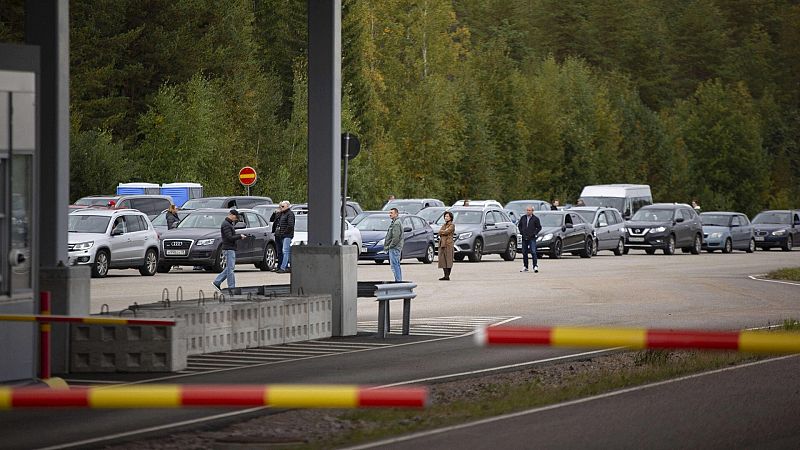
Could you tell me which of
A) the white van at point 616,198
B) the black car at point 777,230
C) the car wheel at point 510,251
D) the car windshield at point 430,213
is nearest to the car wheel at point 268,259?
the car wheel at point 510,251

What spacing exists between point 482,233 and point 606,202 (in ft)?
70.0

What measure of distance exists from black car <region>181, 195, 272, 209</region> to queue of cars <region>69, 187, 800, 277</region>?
0.17 ft

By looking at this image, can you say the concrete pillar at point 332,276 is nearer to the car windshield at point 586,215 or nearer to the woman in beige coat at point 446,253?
the woman in beige coat at point 446,253

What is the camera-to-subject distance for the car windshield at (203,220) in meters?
40.5

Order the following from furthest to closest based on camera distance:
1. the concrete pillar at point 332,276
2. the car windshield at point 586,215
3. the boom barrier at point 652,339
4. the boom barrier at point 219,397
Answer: the car windshield at point 586,215, the concrete pillar at point 332,276, the boom barrier at point 652,339, the boom barrier at point 219,397

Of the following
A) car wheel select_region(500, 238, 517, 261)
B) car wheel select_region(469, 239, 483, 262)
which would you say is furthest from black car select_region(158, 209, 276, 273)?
car wheel select_region(500, 238, 517, 261)

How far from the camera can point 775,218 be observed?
217 ft

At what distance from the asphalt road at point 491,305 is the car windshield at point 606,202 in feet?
44.8

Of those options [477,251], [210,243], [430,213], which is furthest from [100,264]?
[430,213]

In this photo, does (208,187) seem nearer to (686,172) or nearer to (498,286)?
(498,286)

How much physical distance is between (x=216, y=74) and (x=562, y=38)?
273 ft

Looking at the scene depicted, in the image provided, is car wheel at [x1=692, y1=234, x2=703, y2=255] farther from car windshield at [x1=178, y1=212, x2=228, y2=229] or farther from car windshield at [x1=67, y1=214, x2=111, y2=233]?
car windshield at [x1=67, y1=214, x2=111, y2=233]

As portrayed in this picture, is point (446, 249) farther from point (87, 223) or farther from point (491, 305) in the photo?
point (491, 305)

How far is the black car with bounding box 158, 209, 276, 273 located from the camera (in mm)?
39344
